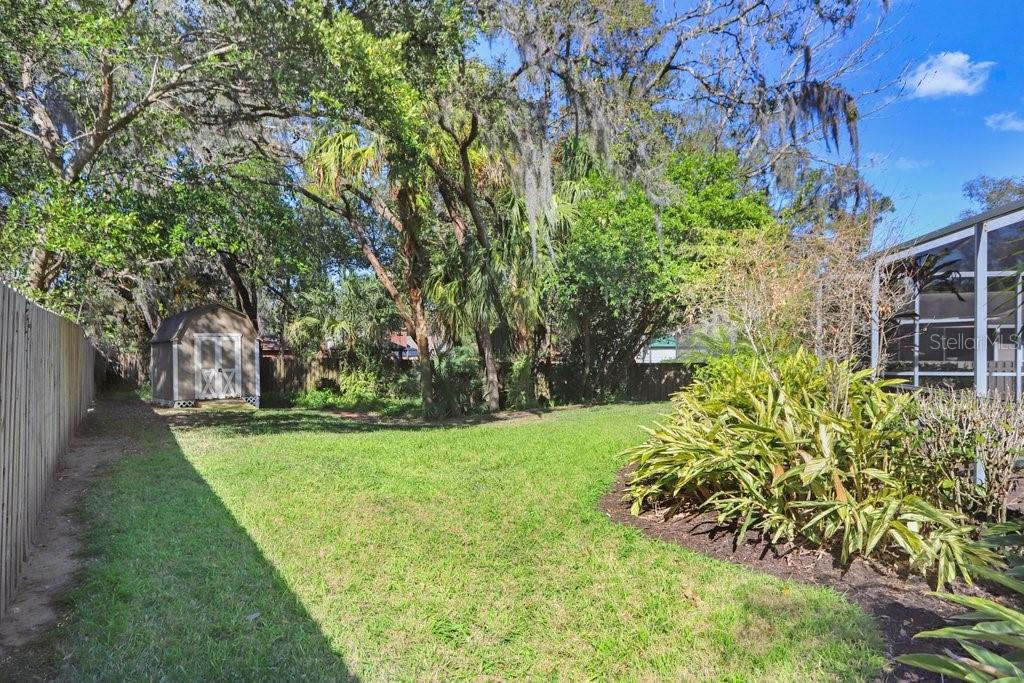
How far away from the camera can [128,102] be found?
10742 mm

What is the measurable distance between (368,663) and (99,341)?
22007 mm

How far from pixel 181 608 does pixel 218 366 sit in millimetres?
15462

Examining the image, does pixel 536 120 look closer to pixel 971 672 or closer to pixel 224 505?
pixel 224 505

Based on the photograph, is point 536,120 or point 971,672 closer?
point 971,672

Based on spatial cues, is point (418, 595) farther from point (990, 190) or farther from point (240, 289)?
point (990, 190)

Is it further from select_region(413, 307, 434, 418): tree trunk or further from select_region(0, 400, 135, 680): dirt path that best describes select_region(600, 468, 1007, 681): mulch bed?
select_region(413, 307, 434, 418): tree trunk

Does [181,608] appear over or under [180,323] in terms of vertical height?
under

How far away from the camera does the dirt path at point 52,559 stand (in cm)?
323

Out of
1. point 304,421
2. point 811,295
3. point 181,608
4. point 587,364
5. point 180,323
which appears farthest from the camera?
point 587,364

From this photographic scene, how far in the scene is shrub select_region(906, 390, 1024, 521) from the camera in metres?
4.25

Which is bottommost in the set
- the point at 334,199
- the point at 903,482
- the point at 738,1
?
the point at 903,482

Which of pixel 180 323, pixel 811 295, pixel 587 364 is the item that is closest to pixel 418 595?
pixel 811 295

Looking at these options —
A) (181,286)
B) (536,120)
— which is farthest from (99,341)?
(536,120)

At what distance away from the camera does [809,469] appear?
4.47 meters
